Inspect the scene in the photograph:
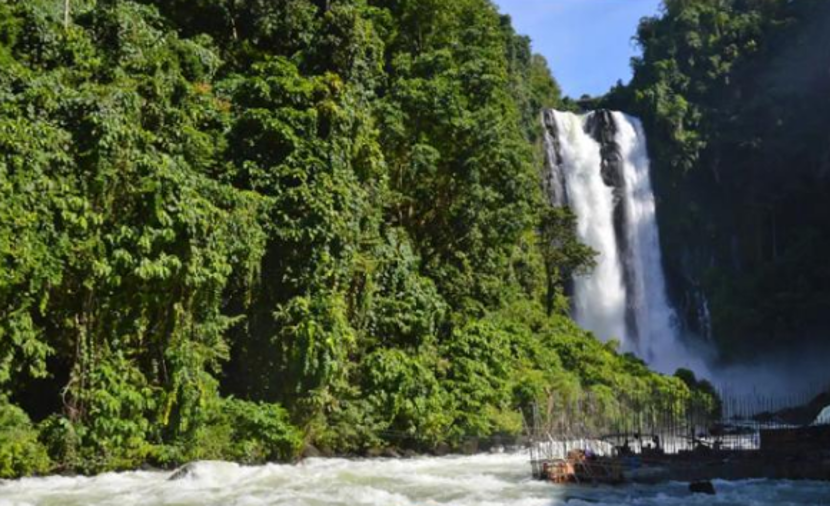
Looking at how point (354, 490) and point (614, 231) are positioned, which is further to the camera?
point (614, 231)

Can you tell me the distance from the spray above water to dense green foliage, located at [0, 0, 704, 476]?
11.0 metres

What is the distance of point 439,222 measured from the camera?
83.7 ft

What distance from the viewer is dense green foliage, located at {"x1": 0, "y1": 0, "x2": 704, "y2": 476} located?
534 inches

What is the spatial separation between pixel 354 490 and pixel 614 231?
2871cm

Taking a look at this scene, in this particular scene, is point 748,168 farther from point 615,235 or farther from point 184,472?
point 184,472

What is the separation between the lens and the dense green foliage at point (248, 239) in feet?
44.5

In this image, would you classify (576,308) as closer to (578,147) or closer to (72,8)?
(578,147)

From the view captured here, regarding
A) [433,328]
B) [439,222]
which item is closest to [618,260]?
[439,222]

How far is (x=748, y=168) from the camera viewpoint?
41.3m

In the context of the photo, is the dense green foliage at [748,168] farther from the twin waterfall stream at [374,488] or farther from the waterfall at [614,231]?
the twin waterfall stream at [374,488]

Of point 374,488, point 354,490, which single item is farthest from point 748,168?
point 354,490

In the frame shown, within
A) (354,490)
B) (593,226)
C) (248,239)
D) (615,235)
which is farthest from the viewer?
(615,235)

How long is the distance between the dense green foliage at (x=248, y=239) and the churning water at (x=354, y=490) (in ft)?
2.65

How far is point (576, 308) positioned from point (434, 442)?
65.6 ft
